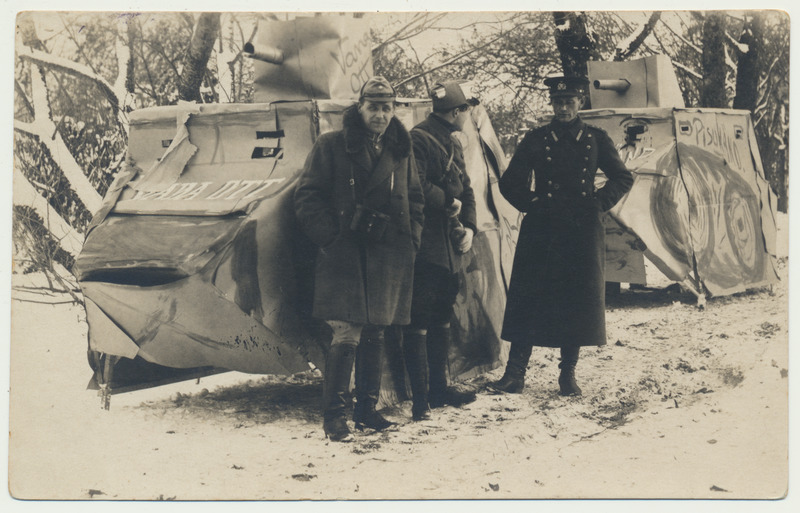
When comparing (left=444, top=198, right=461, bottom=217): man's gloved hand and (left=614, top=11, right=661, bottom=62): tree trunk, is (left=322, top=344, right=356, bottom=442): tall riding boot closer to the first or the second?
(left=444, top=198, right=461, bottom=217): man's gloved hand

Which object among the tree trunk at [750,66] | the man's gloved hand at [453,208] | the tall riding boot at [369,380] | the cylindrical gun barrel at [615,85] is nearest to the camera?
the tall riding boot at [369,380]

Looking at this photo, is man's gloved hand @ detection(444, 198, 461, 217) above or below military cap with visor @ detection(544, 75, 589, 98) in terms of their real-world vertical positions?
below

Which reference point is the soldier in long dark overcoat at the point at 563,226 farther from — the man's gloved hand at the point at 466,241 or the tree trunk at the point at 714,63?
the tree trunk at the point at 714,63

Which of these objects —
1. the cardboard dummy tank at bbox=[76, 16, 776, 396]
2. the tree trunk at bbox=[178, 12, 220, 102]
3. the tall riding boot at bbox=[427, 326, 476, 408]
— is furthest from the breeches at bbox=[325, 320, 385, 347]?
the tree trunk at bbox=[178, 12, 220, 102]

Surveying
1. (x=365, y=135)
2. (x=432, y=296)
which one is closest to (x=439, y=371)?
(x=432, y=296)

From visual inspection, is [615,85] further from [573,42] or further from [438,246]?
[438,246]

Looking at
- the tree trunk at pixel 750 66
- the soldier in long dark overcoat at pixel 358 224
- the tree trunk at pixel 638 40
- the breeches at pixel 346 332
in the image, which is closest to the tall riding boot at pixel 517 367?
the soldier in long dark overcoat at pixel 358 224

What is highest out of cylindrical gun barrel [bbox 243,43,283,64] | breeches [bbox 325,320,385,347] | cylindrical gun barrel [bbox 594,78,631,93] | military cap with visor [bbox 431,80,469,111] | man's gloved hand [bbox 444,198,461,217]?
Result: cylindrical gun barrel [bbox 243,43,283,64]
